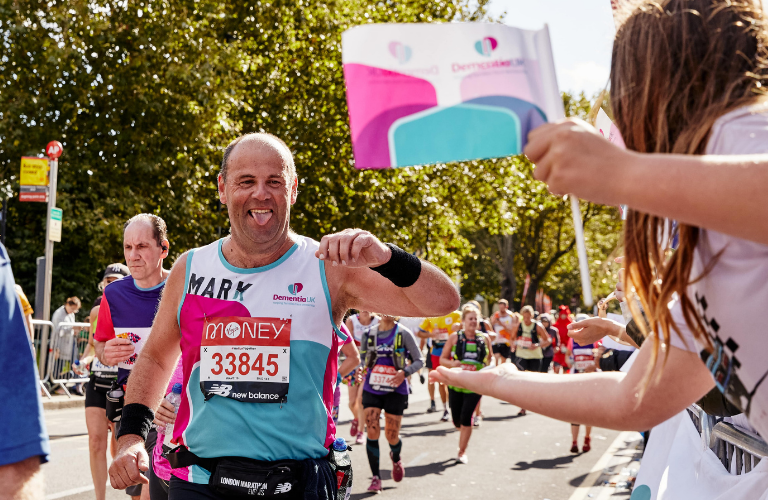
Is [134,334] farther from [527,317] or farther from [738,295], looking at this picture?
[527,317]

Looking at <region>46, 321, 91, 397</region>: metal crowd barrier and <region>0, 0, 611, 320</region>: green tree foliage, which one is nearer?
<region>46, 321, 91, 397</region>: metal crowd barrier

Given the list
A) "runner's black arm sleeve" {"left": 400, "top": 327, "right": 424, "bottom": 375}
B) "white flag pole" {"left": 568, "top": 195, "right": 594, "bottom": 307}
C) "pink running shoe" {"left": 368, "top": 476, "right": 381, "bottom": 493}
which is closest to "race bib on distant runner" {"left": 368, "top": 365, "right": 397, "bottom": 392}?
"runner's black arm sleeve" {"left": 400, "top": 327, "right": 424, "bottom": 375}

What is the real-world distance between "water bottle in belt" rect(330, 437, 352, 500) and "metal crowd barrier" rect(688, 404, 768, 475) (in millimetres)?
1315

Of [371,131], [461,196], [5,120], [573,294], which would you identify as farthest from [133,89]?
[573,294]

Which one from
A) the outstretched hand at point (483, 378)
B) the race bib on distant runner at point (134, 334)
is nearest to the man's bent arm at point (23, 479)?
the outstretched hand at point (483, 378)

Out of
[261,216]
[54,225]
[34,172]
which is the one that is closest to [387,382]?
[261,216]

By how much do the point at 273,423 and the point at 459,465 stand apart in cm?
759

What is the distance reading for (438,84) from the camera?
1.65 m

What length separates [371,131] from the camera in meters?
1.67

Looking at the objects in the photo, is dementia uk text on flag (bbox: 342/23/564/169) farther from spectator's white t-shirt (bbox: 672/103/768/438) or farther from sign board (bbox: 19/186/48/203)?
sign board (bbox: 19/186/48/203)

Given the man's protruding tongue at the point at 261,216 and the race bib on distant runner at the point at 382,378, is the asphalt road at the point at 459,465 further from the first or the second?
the man's protruding tongue at the point at 261,216

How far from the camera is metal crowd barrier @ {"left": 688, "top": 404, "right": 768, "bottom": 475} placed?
2.36 m

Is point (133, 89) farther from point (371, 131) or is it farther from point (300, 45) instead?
point (371, 131)

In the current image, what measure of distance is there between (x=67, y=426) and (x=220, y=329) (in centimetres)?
970
